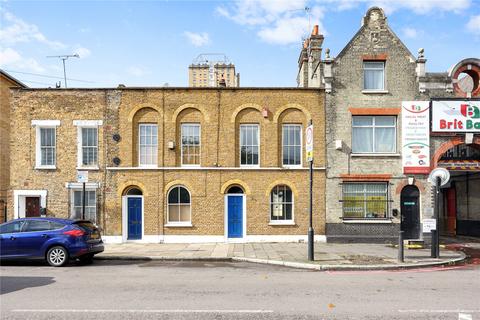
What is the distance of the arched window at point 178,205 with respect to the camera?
1858 cm

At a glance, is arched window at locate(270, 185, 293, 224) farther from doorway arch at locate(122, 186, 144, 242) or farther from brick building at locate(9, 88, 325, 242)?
doorway arch at locate(122, 186, 144, 242)

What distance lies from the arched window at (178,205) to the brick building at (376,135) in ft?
22.3

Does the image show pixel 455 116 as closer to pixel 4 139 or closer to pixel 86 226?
pixel 86 226

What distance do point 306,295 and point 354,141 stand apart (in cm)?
1168

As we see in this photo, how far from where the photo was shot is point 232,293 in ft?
28.3

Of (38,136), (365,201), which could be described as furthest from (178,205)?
(365,201)

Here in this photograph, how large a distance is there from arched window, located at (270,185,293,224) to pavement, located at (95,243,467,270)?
56.4 inches

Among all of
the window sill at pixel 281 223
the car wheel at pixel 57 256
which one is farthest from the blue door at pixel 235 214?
the car wheel at pixel 57 256

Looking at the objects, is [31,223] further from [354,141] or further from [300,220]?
[354,141]

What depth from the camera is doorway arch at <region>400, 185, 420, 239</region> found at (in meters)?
18.4

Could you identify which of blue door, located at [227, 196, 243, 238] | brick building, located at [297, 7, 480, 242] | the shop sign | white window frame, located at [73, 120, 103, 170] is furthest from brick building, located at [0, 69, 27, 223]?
the shop sign

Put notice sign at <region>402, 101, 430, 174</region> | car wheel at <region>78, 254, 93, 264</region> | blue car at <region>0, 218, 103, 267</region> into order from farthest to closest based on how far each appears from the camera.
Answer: notice sign at <region>402, 101, 430, 174</region> → car wheel at <region>78, 254, 93, 264</region> → blue car at <region>0, 218, 103, 267</region>

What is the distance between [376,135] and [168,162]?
1027 centimetres

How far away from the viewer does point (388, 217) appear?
18234mm
